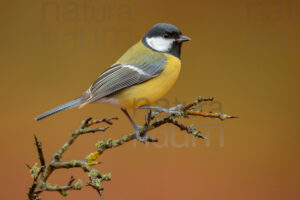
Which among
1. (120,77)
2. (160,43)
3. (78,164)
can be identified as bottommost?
(78,164)

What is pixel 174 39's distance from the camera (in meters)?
1.22

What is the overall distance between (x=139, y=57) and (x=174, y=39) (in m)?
0.15

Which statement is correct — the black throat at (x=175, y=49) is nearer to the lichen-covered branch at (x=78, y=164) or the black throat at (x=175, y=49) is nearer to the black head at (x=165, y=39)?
the black head at (x=165, y=39)

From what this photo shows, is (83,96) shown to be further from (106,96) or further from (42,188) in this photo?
(42,188)

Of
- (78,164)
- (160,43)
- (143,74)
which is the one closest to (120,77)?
(143,74)

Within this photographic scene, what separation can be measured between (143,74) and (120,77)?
0.29 ft

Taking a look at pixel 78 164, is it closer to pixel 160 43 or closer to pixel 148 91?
pixel 148 91

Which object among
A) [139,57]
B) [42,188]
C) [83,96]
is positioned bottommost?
[42,188]

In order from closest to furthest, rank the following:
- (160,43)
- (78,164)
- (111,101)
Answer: (78,164) → (111,101) → (160,43)

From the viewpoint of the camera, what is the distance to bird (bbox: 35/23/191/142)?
1123 millimetres

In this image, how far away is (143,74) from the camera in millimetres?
1194

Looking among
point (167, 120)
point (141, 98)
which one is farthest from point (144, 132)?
point (141, 98)

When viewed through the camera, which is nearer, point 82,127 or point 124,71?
point 82,127

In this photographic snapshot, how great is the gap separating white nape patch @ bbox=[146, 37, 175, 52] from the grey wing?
7cm
